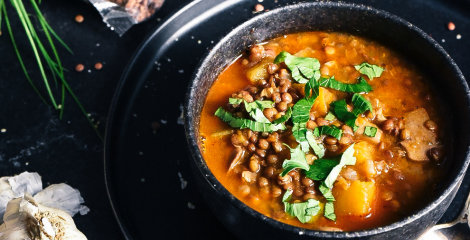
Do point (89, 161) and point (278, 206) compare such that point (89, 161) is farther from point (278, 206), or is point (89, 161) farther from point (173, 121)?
point (278, 206)

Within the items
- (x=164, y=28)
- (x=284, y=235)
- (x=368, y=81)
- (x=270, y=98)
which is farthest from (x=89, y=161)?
(x=368, y=81)

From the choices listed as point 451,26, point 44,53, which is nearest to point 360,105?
point 451,26

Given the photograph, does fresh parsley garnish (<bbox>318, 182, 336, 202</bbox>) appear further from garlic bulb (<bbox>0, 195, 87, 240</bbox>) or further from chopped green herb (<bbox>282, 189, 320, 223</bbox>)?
garlic bulb (<bbox>0, 195, 87, 240</bbox>)

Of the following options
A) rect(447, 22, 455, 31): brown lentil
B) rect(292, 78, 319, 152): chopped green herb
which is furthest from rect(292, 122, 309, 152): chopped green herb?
rect(447, 22, 455, 31): brown lentil

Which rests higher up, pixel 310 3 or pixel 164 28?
pixel 310 3

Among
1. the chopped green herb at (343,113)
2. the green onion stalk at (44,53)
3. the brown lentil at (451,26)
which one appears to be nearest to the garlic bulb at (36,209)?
the green onion stalk at (44,53)

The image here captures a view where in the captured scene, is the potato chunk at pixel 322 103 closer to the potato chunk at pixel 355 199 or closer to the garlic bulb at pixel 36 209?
the potato chunk at pixel 355 199

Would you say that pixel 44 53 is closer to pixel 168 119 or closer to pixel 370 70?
pixel 168 119

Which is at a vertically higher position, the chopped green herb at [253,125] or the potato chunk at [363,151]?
the chopped green herb at [253,125]
